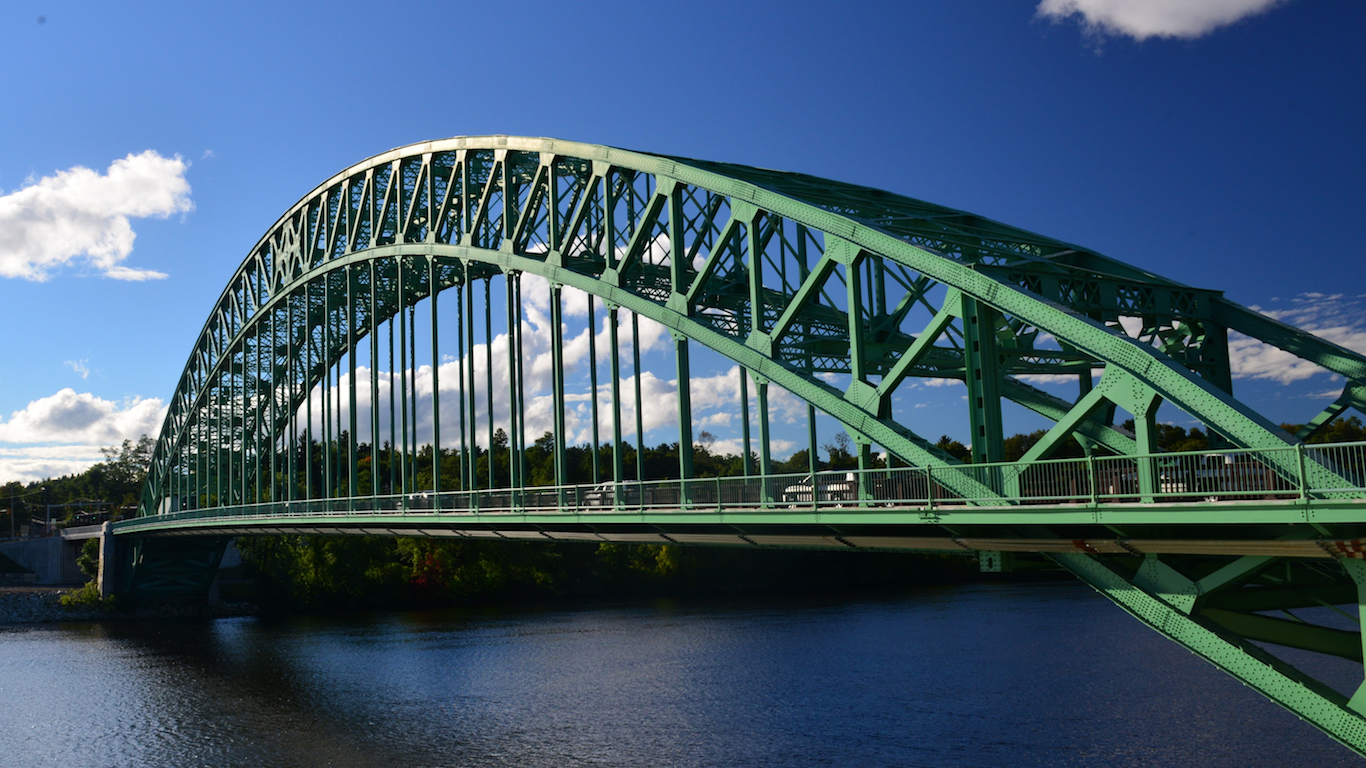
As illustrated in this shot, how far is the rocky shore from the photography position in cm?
6669

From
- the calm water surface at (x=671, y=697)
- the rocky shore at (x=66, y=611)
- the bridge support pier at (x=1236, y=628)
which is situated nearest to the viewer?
the bridge support pier at (x=1236, y=628)

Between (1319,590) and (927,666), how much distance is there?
22.4 metres

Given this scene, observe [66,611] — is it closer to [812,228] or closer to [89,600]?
[89,600]

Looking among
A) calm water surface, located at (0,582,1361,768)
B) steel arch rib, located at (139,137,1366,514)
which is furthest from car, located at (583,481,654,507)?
calm water surface, located at (0,582,1361,768)

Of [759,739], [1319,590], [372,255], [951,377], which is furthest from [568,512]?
[372,255]

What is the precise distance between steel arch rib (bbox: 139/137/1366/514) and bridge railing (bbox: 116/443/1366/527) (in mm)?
364

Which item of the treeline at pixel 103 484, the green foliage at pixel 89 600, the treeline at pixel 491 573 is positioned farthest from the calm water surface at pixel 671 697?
the treeline at pixel 103 484

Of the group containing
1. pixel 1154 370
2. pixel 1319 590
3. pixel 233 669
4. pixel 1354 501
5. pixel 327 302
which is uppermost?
pixel 327 302

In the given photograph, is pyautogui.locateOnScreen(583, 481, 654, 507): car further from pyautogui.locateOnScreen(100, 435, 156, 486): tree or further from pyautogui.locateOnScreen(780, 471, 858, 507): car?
pyautogui.locateOnScreen(100, 435, 156, 486): tree

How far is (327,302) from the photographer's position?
165ft

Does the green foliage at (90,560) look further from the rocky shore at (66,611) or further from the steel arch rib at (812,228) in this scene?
the steel arch rib at (812,228)

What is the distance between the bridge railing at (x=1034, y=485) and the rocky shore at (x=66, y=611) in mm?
54238

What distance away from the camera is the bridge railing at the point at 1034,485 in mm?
12945

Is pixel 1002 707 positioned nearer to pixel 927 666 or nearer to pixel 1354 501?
pixel 927 666
